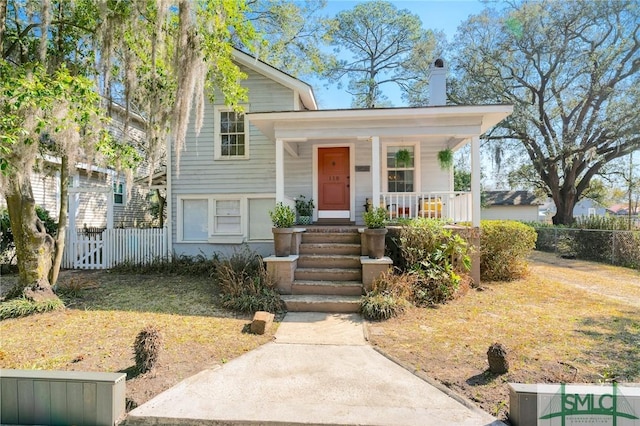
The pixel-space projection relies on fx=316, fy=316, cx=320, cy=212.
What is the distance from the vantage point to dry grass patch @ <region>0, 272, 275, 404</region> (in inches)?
139

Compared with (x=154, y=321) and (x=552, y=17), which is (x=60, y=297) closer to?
(x=154, y=321)

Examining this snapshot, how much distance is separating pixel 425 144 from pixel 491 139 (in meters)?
12.3

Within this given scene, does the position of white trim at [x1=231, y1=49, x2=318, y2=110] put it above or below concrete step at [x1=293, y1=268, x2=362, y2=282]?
above

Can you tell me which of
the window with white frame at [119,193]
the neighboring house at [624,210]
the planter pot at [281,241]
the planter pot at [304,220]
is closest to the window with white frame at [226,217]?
the planter pot at [304,220]

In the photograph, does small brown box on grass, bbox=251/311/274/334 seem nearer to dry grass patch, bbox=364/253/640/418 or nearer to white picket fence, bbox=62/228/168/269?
dry grass patch, bbox=364/253/640/418

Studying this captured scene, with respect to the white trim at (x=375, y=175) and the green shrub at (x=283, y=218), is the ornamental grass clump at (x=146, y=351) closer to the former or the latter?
the green shrub at (x=283, y=218)

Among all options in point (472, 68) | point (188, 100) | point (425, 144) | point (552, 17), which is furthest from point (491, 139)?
point (188, 100)

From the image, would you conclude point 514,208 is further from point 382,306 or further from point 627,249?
point 382,306

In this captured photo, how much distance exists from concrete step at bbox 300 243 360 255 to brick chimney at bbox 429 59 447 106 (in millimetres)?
5044

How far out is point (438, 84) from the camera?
8.80m

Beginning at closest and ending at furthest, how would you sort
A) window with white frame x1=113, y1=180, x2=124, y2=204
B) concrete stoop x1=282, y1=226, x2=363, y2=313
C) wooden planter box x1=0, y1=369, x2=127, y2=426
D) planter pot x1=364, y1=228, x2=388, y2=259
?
1. wooden planter box x1=0, y1=369, x2=127, y2=426
2. concrete stoop x1=282, y1=226, x2=363, y2=313
3. planter pot x1=364, y1=228, x2=388, y2=259
4. window with white frame x1=113, y1=180, x2=124, y2=204

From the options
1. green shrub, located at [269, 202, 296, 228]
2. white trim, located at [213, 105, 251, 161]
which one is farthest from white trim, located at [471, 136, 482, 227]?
white trim, located at [213, 105, 251, 161]

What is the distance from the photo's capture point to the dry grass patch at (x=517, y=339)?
3.28 m

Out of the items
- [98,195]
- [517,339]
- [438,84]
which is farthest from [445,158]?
[98,195]
